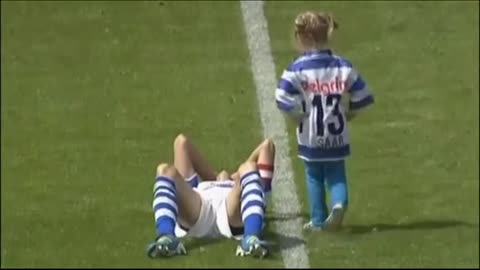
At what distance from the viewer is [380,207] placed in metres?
12.9

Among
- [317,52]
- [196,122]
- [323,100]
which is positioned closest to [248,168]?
[323,100]

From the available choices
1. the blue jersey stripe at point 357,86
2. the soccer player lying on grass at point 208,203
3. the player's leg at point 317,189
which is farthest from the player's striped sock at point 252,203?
the blue jersey stripe at point 357,86

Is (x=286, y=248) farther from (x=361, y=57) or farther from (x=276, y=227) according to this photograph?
(x=361, y=57)

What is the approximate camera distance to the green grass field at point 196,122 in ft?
40.3

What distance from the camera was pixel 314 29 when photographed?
1200 centimetres

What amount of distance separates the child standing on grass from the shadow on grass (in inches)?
11.6

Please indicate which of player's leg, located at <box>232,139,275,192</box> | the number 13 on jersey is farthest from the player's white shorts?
the number 13 on jersey

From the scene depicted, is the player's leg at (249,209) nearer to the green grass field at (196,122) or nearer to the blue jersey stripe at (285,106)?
the green grass field at (196,122)

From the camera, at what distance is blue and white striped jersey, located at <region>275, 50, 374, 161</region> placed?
11984 mm

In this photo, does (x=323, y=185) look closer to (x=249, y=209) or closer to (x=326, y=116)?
(x=326, y=116)

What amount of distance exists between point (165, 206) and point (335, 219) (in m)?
1.14

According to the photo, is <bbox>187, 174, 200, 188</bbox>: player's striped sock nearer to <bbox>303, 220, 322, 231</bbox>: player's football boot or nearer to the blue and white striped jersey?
<bbox>303, 220, 322, 231</bbox>: player's football boot

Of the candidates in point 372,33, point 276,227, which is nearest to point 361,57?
point 372,33

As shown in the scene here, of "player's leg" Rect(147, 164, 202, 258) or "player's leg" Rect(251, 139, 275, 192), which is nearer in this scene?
"player's leg" Rect(147, 164, 202, 258)
